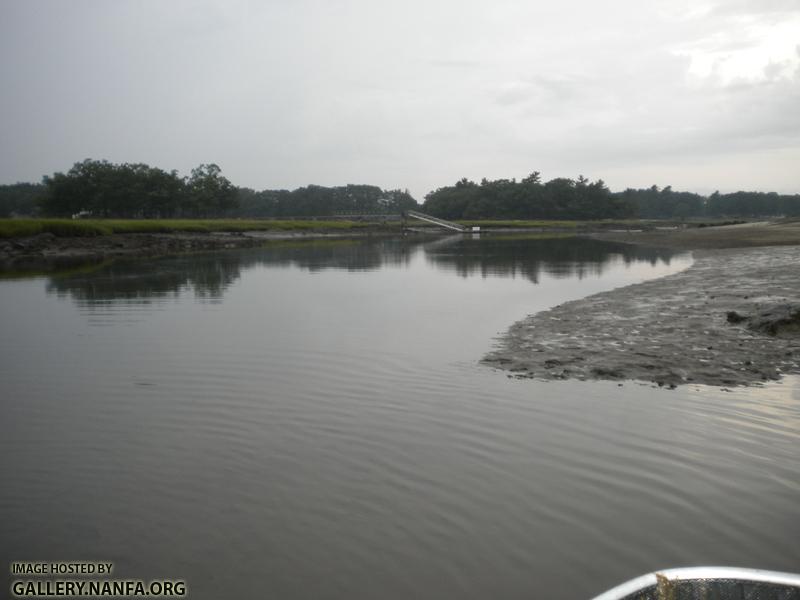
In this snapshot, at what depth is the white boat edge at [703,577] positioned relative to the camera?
3.10 m

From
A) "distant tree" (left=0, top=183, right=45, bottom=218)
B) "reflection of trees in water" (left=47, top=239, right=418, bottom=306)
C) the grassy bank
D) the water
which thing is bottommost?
"reflection of trees in water" (left=47, top=239, right=418, bottom=306)

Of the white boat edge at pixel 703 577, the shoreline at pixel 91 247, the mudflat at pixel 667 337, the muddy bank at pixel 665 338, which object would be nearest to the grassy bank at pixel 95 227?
the shoreline at pixel 91 247

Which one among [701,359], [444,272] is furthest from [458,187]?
[701,359]

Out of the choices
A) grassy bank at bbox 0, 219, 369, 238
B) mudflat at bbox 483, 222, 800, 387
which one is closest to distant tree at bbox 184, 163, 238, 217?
grassy bank at bbox 0, 219, 369, 238

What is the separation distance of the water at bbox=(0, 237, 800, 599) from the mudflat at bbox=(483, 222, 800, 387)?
2.29 feet

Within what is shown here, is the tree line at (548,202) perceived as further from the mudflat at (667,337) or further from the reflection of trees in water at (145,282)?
the mudflat at (667,337)

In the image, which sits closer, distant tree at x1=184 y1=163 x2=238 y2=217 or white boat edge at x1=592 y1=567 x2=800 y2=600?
white boat edge at x1=592 y1=567 x2=800 y2=600

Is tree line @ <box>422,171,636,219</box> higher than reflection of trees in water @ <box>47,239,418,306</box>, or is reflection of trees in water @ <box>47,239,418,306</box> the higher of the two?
tree line @ <box>422,171,636,219</box>

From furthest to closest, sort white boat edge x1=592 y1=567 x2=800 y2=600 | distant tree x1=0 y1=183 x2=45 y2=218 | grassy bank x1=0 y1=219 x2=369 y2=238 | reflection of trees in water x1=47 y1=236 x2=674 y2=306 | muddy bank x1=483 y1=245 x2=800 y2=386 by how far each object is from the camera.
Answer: distant tree x1=0 y1=183 x2=45 y2=218
grassy bank x1=0 y1=219 x2=369 y2=238
reflection of trees in water x1=47 y1=236 x2=674 y2=306
muddy bank x1=483 y1=245 x2=800 y2=386
white boat edge x1=592 y1=567 x2=800 y2=600

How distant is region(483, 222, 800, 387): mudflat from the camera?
35.7ft

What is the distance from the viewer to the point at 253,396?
10203 mm

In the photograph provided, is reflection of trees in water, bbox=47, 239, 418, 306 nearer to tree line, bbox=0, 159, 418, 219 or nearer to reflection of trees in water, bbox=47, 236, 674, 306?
reflection of trees in water, bbox=47, 236, 674, 306

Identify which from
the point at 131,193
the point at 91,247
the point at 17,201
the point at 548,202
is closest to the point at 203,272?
the point at 91,247

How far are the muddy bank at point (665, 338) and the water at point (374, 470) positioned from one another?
692 mm
